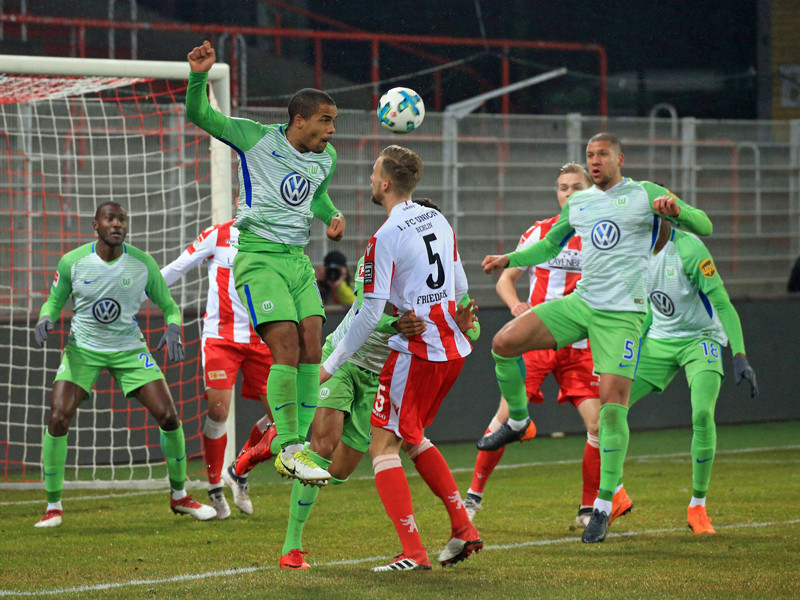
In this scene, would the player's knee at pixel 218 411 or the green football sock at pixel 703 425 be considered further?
the player's knee at pixel 218 411

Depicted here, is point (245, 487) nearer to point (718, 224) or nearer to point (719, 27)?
point (718, 224)

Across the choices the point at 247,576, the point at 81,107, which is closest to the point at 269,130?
the point at 247,576

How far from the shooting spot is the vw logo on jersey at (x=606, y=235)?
655 centimetres

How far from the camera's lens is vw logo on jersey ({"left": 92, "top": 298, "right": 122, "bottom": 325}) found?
769 centimetres

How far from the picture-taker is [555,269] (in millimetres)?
7922

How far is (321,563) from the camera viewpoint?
227 inches

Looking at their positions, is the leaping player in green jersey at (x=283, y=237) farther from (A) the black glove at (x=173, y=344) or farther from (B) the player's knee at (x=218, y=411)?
(B) the player's knee at (x=218, y=411)

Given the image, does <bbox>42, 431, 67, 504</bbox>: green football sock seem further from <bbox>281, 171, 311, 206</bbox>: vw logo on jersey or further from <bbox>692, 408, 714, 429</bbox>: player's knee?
<bbox>692, 408, 714, 429</bbox>: player's knee

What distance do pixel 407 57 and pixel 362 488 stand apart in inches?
325

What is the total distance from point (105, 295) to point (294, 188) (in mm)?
2575

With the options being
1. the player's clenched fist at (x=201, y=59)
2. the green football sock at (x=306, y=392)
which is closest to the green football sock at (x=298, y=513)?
the green football sock at (x=306, y=392)

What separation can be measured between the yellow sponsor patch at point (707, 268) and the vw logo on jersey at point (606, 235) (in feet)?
2.56

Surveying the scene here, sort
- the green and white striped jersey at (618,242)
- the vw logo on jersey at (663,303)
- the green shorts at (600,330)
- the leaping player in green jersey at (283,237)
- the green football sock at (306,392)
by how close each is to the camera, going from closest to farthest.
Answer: the leaping player in green jersey at (283,237) < the green football sock at (306,392) < the green shorts at (600,330) < the green and white striped jersey at (618,242) < the vw logo on jersey at (663,303)

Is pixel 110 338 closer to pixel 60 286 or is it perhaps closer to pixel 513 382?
pixel 60 286
